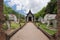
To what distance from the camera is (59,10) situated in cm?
489

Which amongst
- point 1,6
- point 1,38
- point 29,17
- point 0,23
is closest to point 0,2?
point 1,6

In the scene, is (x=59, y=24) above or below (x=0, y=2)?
below

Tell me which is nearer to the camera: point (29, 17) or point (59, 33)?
point (59, 33)

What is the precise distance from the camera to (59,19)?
4.93 m

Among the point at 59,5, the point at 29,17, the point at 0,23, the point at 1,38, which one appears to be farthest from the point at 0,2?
the point at 29,17

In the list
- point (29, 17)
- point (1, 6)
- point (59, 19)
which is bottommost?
point (29, 17)

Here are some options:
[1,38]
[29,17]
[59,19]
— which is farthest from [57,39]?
[29,17]

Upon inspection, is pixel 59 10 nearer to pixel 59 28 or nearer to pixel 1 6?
pixel 59 28

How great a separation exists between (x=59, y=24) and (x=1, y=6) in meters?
1.70

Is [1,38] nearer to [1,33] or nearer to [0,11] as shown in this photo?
[1,33]

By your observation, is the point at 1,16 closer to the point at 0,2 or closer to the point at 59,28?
the point at 0,2

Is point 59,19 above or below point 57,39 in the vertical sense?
above

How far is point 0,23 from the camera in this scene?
5.04m

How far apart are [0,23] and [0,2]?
23.5 inches
